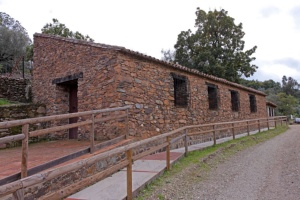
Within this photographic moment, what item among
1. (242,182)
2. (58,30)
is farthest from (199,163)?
(58,30)

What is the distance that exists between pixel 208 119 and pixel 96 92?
5271 millimetres

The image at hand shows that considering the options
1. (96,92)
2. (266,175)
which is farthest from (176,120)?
(266,175)

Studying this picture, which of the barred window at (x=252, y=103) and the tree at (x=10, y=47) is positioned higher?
the tree at (x=10, y=47)

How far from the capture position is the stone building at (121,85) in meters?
6.64

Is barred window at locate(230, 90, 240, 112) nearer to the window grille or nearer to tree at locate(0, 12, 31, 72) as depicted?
the window grille

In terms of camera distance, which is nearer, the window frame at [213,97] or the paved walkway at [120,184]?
the paved walkway at [120,184]

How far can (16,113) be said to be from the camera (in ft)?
24.9

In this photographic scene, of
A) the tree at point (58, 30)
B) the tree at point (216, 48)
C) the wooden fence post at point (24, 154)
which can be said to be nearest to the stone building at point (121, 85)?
the wooden fence post at point (24, 154)

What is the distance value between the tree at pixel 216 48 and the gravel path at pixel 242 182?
1607 cm

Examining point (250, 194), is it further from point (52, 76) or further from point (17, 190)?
point (52, 76)

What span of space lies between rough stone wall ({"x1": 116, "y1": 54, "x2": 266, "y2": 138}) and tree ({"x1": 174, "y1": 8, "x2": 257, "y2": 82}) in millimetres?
11738

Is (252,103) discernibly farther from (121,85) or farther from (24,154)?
(24,154)

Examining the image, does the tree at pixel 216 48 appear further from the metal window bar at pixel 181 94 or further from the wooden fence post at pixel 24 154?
the wooden fence post at pixel 24 154

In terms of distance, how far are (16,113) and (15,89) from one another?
2797mm
